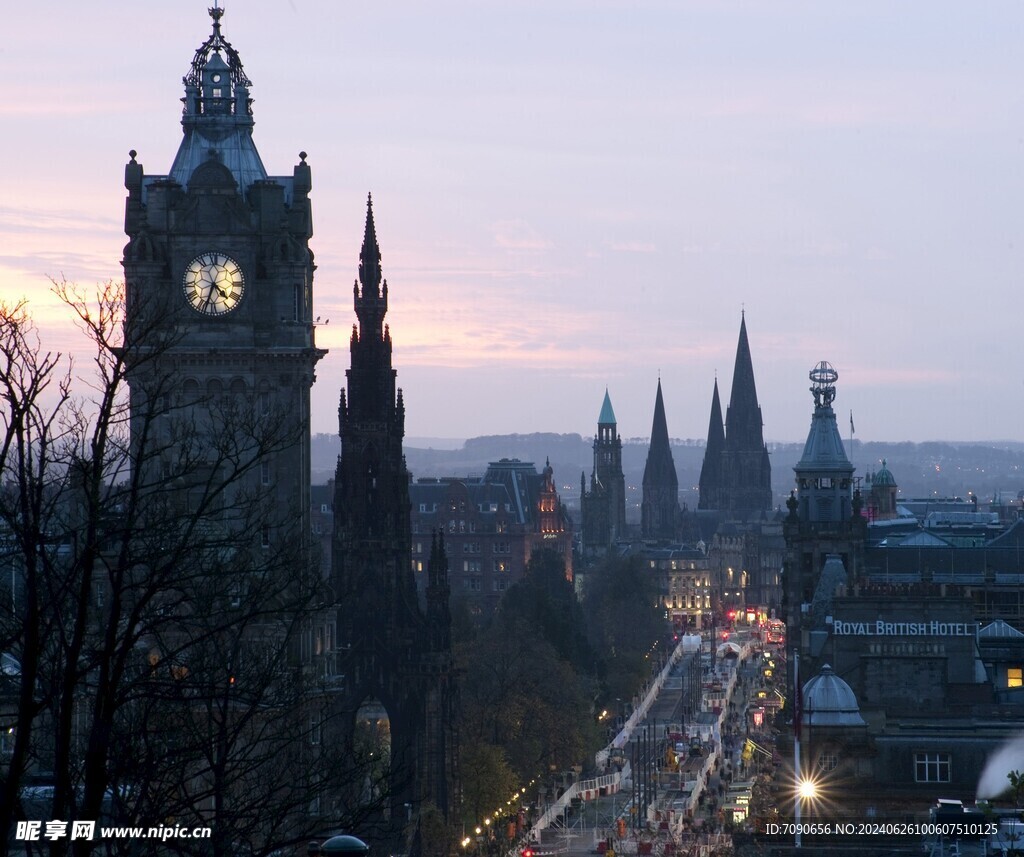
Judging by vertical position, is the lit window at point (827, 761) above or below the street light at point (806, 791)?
above

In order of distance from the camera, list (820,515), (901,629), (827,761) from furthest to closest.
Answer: (820,515) < (901,629) < (827,761)

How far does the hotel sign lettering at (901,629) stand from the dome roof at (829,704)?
47.4ft

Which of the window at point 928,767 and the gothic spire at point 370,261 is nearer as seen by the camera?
the window at point 928,767

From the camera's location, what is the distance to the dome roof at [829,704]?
295 feet

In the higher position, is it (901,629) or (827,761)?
(901,629)

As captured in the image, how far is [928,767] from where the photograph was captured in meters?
87.4

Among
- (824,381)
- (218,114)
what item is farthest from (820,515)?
(218,114)

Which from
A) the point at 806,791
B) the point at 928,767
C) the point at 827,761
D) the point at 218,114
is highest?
the point at 218,114

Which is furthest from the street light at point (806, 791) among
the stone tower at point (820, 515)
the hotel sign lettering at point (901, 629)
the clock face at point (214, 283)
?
the stone tower at point (820, 515)

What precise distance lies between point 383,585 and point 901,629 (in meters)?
22.6

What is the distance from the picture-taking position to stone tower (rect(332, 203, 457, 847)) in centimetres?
10288

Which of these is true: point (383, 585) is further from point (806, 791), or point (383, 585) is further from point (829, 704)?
point (806, 791)

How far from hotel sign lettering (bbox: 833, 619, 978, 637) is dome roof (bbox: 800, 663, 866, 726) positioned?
14.4 meters

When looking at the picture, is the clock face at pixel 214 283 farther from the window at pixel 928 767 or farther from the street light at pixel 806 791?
the window at pixel 928 767
